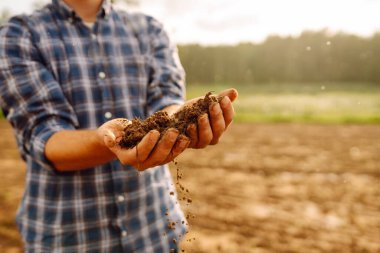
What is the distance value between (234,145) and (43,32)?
8819 millimetres

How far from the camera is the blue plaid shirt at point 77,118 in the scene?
6.38ft

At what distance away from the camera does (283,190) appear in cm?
670

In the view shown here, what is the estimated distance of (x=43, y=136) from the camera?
191cm

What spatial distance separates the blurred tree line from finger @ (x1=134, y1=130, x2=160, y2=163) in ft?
94.3

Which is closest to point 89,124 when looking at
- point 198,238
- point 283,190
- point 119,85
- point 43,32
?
point 119,85

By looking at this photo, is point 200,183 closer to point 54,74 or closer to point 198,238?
point 198,238

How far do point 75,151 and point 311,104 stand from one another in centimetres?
1910

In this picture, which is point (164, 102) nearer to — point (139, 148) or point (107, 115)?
point (107, 115)

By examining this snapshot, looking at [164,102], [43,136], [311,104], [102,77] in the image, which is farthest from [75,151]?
[311,104]

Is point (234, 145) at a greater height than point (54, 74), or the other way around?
point (54, 74)

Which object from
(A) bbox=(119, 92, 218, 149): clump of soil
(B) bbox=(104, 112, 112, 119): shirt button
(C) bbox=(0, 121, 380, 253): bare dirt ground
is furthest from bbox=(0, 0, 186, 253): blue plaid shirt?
(C) bbox=(0, 121, 380, 253): bare dirt ground

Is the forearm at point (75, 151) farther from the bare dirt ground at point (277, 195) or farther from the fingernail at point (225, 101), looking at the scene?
the bare dirt ground at point (277, 195)

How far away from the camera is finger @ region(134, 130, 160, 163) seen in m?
1.57

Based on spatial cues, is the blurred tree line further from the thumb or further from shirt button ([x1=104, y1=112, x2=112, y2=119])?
the thumb
